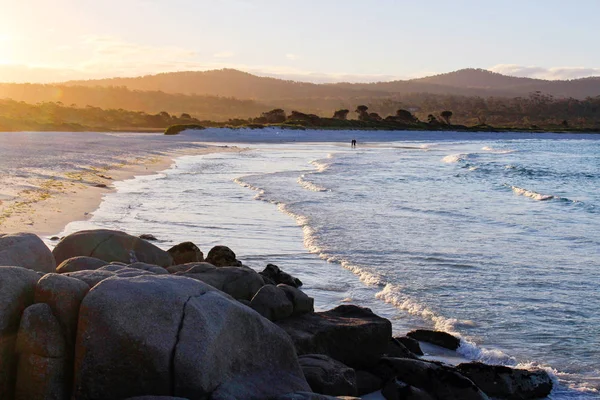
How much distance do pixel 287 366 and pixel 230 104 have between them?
19330cm

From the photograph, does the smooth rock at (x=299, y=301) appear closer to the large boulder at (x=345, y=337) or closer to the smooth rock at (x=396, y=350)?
the large boulder at (x=345, y=337)

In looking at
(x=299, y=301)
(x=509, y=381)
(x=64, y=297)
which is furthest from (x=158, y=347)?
(x=509, y=381)

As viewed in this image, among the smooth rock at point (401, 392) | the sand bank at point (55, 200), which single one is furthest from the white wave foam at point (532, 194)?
the smooth rock at point (401, 392)

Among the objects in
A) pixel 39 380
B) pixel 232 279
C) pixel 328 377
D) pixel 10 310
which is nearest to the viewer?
pixel 39 380

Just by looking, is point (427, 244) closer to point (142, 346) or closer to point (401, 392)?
point (401, 392)

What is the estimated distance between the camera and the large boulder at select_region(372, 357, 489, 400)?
621 cm

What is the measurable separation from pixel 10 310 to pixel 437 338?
4663 mm

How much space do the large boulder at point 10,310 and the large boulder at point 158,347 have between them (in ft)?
1.55

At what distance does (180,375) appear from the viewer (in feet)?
15.3

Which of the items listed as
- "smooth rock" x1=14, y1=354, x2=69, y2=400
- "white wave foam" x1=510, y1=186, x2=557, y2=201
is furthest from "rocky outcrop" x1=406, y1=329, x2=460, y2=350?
"white wave foam" x1=510, y1=186, x2=557, y2=201

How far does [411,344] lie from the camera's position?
7.70 m

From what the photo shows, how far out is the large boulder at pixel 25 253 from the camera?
6516 millimetres

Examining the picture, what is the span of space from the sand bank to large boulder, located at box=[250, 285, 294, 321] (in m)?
7.00

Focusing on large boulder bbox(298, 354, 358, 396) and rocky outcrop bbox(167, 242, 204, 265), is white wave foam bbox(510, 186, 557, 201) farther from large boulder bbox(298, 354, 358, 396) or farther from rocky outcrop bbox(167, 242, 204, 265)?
large boulder bbox(298, 354, 358, 396)
